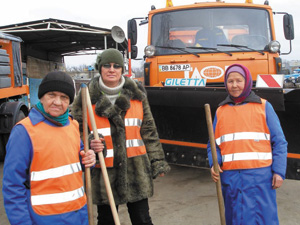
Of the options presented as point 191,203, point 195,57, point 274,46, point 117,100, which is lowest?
point 191,203

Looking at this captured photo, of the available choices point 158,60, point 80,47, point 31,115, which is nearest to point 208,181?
point 158,60

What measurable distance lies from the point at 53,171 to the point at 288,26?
487 cm

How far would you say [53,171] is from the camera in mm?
1697

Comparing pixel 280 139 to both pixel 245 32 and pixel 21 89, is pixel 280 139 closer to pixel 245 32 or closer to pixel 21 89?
pixel 245 32

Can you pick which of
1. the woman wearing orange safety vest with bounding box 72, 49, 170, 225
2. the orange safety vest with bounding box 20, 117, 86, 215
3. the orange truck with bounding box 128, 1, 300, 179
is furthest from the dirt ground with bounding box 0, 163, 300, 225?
the orange safety vest with bounding box 20, 117, 86, 215

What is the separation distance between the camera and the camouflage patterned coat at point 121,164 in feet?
7.39

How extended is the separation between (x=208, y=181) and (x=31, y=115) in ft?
11.1

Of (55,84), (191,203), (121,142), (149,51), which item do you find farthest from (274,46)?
(55,84)

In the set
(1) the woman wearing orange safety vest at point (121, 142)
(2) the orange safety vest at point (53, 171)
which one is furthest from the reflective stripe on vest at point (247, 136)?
(2) the orange safety vest at point (53, 171)

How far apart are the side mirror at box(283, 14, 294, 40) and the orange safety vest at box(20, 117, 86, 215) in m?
4.62

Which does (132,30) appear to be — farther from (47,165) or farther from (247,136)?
(47,165)

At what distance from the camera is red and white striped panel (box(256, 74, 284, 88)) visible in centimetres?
341

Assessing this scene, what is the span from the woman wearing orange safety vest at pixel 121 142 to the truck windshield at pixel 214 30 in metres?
2.70

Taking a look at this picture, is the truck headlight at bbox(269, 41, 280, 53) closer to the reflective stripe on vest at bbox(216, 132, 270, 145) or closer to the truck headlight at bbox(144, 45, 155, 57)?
the truck headlight at bbox(144, 45, 155, 57)
